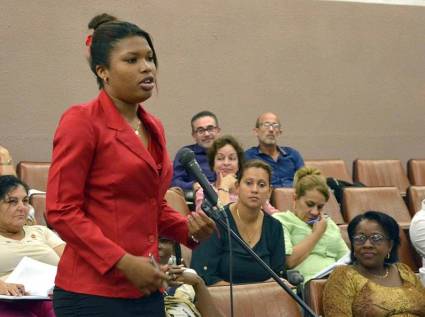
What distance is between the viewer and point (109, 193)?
78.8 inches

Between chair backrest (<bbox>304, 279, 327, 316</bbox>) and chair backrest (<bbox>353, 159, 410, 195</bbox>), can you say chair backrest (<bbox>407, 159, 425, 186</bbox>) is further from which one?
chair backrest (<bbox>304, 279, 327, 316</bbox>)

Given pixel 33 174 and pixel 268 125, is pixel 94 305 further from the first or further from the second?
pixel 268 125

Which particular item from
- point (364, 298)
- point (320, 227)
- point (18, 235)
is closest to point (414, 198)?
point (320, 227)

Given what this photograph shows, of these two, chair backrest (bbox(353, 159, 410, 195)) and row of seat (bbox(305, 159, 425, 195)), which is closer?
row of seat (bbox(305, 159, 425, 195))

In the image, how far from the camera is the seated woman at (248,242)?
411 cm

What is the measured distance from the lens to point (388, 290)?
3.93m

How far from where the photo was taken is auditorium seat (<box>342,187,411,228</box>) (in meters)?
→ 5.77

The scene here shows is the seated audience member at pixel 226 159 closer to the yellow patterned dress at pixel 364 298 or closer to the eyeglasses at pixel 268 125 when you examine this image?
the eyeglasses at pixel 268 125

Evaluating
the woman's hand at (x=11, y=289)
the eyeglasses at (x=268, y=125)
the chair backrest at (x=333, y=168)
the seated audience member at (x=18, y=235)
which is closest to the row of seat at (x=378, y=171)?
the chair backrest at (x=333, y=168)

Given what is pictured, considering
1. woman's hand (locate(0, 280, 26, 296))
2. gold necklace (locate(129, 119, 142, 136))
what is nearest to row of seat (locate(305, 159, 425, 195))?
woman's hand (locate(0, 280, 26, 296))

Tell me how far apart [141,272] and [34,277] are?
6.53ft

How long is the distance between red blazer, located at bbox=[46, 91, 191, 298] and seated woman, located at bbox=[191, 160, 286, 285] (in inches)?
78.5

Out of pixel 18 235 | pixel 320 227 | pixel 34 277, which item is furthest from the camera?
pixel 320 227

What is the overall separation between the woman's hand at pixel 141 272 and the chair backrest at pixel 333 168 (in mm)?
4759
